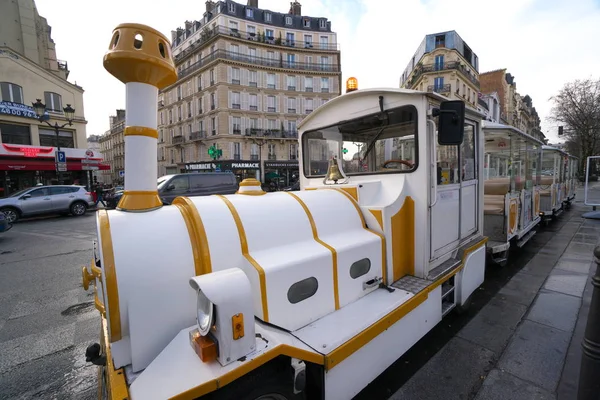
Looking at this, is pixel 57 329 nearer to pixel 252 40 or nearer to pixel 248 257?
pixel 248 257

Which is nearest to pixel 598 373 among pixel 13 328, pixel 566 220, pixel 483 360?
pixel 483 360

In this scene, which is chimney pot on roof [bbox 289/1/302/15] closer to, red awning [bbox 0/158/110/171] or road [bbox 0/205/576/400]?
red awning [bbox 0/158/110/171]

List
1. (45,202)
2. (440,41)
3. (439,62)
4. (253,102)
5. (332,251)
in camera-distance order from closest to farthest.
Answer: (332,251) < (45,202) < (253,102) < (439,62) < (440,41)

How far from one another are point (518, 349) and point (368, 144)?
279cm

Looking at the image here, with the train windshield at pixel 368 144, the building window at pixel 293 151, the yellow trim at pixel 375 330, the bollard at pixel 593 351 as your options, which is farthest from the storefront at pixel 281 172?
the bollard at pixel 593 351

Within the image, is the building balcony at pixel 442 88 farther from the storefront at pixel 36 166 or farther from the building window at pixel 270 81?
the storefront at pixel 36 166

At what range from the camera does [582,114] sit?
87.1 ft

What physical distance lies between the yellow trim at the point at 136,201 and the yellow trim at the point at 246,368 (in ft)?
3.75

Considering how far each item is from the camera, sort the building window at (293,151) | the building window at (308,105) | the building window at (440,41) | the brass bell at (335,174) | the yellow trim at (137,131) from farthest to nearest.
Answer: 1. the building window at (440,41)
2. the building window at (308,105)
3. the building window at (293,151)
4. the brass bell at (335,174)
5. the yellow trim at (137,131)

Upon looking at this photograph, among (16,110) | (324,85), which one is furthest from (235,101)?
(16,110)

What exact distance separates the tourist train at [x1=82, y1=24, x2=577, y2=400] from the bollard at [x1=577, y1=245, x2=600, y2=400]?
1.06m

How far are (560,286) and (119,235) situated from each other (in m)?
6.16

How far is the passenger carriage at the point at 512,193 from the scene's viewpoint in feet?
17.2

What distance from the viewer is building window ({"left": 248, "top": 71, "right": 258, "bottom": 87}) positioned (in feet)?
107
